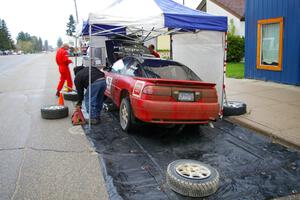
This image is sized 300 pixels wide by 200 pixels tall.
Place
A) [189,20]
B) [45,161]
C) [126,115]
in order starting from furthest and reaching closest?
[189,20] → [126,115] → [45,161]

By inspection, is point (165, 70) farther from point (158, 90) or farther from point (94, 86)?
point (94, 86)

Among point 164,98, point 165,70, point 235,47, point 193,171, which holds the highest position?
point 235,47

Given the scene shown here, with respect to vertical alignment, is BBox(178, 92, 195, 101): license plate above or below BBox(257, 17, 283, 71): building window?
below

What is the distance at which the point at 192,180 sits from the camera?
3.88 m

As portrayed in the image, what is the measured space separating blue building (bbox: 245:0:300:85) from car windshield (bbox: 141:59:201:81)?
20.3 feet

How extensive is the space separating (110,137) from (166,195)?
8.42 ft

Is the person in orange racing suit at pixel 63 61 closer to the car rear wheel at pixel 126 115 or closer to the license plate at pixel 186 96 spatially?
the car rear wheel at pixel 126 115

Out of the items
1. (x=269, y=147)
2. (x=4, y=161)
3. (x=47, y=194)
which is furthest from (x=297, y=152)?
(x=4, y=161)

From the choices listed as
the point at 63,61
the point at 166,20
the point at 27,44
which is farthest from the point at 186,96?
the point at 27,44

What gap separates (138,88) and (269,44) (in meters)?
8.70

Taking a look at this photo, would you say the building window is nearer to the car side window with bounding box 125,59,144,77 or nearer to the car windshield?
the car windshield

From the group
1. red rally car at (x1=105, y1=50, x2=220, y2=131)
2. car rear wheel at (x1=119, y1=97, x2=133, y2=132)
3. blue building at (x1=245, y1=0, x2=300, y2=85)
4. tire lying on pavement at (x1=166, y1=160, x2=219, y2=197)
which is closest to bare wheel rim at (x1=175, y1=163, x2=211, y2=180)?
tire lying on pavement at (x1=166, y1=160, x2=219, y2=197)

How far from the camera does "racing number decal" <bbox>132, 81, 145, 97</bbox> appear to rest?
19.2 ft

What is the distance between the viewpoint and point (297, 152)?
542cm
